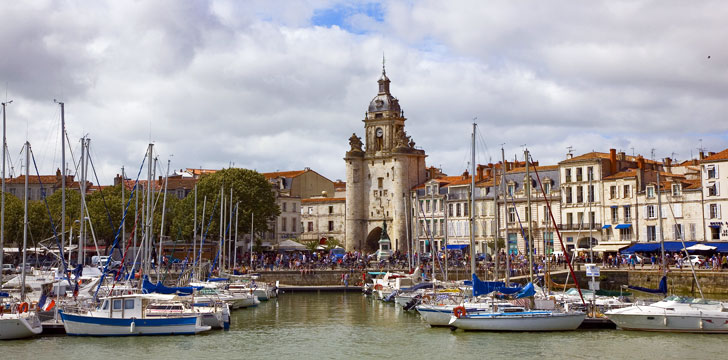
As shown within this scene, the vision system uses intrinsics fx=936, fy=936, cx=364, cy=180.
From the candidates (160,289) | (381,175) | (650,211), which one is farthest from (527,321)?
(381,175)

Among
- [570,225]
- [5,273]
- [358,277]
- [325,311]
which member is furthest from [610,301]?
[5,273]

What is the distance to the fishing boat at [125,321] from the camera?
36375 mm

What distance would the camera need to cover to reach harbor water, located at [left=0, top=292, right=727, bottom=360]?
33.5 m

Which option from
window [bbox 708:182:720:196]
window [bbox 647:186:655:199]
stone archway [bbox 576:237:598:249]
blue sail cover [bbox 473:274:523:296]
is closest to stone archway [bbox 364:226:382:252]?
stone archway [bbox 576:237:598:249]

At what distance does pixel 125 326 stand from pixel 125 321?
22cm

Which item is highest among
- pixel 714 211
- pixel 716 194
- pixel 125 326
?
pixel 716 194

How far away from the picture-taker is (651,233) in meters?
74.2

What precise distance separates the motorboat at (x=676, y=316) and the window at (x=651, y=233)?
37095mm

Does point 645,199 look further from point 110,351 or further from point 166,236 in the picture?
point 110,351

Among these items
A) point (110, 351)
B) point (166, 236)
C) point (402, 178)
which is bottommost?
point (110, 351)

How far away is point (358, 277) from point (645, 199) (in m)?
23.6

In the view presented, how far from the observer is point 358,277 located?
2864 inches

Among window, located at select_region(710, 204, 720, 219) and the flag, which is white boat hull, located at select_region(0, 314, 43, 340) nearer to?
the flag

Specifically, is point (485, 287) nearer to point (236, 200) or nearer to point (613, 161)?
point (613, 161)
